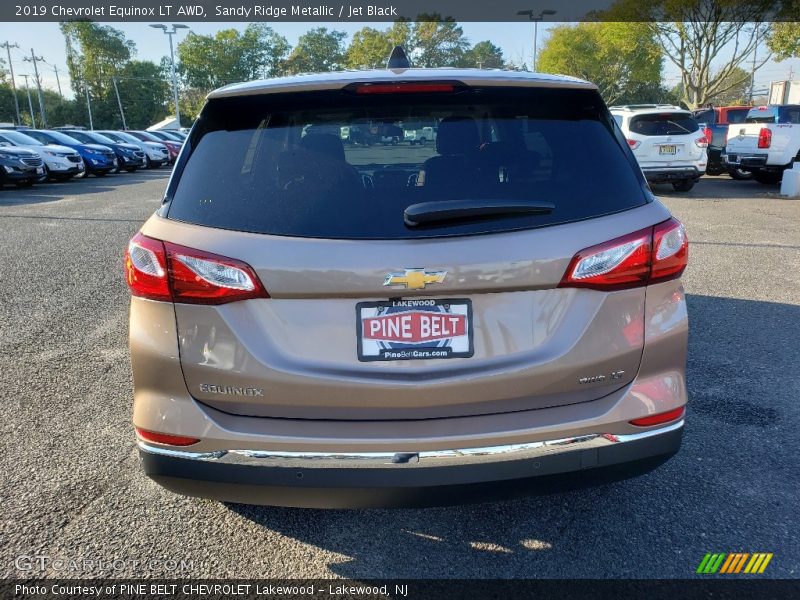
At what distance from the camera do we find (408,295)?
6.30ft

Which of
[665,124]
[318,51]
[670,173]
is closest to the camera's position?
[665,124]

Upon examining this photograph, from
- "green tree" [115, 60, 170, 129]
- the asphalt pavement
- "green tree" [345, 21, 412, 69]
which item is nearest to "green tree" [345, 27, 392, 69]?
"green tree" [345, 21, 412, 69]

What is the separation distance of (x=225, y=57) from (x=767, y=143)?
100m

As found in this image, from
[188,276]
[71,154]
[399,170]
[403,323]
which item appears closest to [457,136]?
[399,170]

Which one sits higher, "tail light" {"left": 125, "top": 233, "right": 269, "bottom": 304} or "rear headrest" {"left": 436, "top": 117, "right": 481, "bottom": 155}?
"rear headrest" {"left": 436, "top": 117, "right": 481, "bottom": 155}

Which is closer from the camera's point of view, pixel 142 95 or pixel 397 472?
pixel 397 472

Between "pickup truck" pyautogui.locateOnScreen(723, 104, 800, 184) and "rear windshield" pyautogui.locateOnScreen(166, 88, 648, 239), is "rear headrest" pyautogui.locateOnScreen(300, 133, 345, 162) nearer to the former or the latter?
"rear windshield" pyautogui.locateOnScreen(166, 88, 648, 239)

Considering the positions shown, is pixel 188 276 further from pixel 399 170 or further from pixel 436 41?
pixel 436 41

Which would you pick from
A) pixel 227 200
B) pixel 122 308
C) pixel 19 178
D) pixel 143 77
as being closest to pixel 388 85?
pixel 227 200

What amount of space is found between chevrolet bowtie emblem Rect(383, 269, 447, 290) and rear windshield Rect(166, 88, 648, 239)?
0.12 m

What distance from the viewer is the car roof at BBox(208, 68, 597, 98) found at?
2.18 m

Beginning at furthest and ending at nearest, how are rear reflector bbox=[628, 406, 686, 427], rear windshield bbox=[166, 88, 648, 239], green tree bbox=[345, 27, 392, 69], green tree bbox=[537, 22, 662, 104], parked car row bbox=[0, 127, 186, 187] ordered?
green tree bbox=[345, 27, 392, 69], green tree bbox=[537, 22, 662, 104], parked car row bbox=[0, 127, 186, 187], rear reflector bbox=[628, 406, 686, 427], rear windshield bbox=[166, 88, 648, 239]

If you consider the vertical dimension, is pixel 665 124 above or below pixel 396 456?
above

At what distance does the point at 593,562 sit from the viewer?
2410mm
